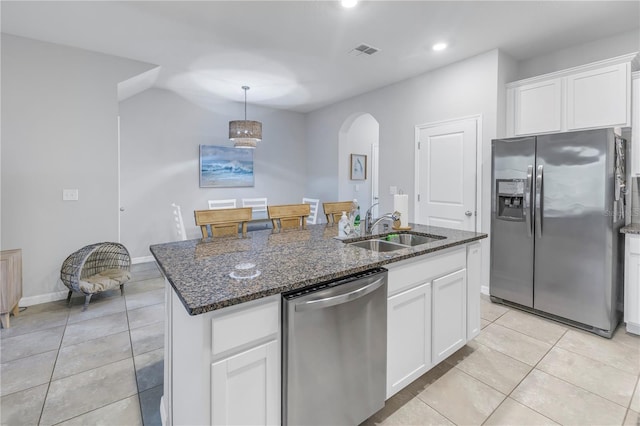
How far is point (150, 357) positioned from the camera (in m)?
2.28

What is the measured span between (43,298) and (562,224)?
206 inches

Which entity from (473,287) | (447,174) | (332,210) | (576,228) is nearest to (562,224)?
(576,228)

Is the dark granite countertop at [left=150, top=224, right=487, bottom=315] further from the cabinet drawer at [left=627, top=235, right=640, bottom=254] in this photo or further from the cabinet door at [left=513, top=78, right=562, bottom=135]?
the cabinet door at [left=513, top=78, right=562, bottom=135]

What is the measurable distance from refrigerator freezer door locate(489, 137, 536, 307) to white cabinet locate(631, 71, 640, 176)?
0.84m

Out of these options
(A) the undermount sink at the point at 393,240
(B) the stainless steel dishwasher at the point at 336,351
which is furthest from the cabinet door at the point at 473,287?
(B) the stainless steel dishwasher at the point at 336,351

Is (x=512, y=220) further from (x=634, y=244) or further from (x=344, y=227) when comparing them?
(x=344, y=227)

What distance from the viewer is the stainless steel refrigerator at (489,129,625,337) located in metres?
2.55

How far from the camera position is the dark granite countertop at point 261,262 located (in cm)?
114

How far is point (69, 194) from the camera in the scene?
338 centimetres

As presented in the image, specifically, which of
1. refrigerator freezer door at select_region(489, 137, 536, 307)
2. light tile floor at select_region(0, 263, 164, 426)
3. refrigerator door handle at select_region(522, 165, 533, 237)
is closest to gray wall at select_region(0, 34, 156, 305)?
light tile floor at select_region(0, 263, 164, 426)

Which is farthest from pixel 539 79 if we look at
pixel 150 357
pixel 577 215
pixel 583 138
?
pixel 150 357

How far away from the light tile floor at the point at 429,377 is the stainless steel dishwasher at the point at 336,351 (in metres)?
0.33

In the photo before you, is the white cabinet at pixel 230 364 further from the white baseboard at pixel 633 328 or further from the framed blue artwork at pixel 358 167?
the framed blue artwork at pixel 358 167

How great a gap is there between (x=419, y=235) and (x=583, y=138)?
5.45ft
